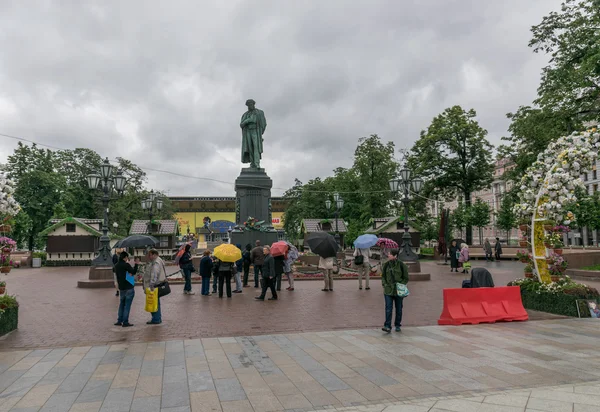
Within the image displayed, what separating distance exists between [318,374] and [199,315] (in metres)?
5.40

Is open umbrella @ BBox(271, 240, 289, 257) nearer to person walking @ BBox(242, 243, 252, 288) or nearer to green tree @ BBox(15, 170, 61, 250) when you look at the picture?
person walking @ BBox(242, 243, 252, 288)

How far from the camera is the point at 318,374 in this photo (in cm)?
596

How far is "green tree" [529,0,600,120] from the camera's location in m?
21.2

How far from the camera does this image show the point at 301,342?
7785mm

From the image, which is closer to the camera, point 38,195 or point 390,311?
point 390,311

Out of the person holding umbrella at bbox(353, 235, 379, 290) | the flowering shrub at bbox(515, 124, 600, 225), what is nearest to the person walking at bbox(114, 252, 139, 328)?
the person holding umbrella at bbox(353, 235, 379, 290)

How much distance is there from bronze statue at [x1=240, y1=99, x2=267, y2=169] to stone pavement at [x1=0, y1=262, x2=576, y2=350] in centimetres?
982

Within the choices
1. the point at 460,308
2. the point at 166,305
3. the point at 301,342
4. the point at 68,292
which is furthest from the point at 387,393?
the point at 68,292

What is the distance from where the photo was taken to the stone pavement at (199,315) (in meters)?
8.55

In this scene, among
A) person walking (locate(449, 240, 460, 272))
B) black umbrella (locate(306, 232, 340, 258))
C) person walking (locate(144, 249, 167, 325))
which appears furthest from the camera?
person walking (locate(449, 240, 460, 272))

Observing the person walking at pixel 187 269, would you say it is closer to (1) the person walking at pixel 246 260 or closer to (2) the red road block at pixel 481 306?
(1) the person walking at pixel 246 260

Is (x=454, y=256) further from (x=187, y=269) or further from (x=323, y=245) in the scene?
(x=187, y=269)

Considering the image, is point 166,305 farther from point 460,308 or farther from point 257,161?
point 257,161

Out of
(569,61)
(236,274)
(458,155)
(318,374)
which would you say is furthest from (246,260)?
(458,155)
